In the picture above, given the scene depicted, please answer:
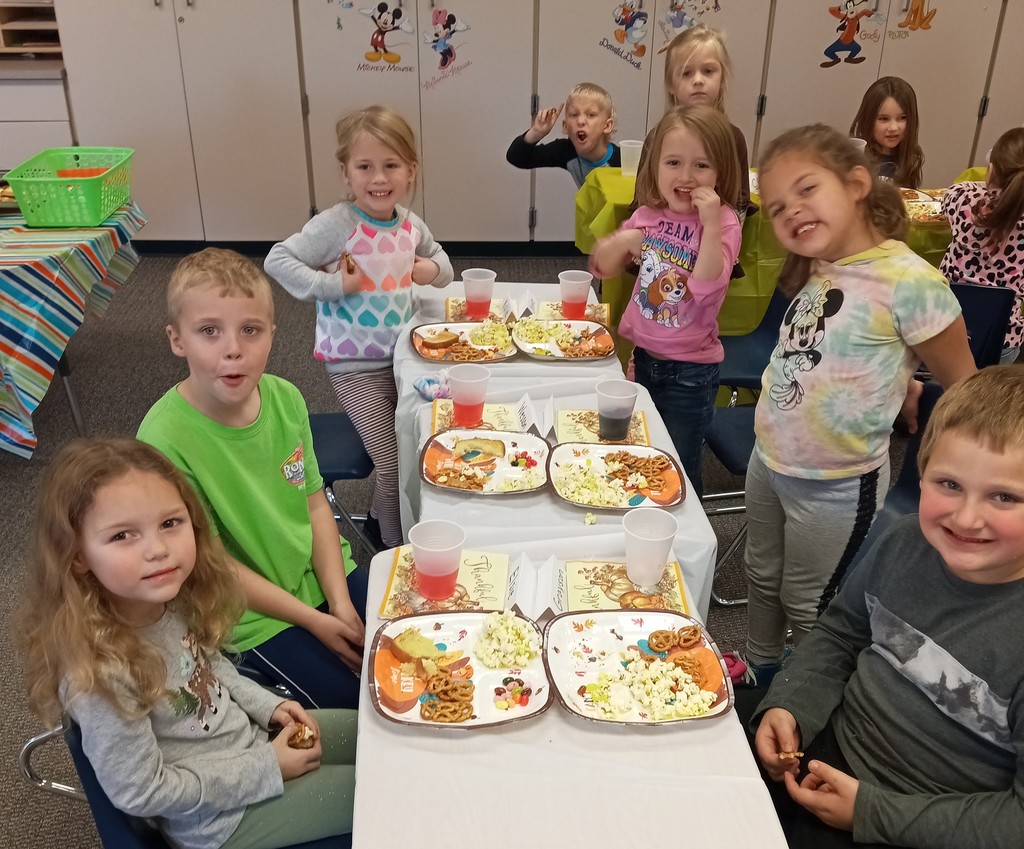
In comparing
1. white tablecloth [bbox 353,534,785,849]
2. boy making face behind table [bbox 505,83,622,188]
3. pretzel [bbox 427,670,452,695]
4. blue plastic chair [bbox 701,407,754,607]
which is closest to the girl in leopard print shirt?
blue plastic chair [bbox 701,407,754,607]

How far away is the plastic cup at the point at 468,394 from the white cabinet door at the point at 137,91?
3.69 m

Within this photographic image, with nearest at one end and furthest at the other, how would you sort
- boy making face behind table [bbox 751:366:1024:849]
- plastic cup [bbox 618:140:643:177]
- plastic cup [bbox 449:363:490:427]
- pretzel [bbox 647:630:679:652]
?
1. boy making face behind table [bbox 751:366:1024:849]
2. pretzel [bbox 647:630:679:652]
3. plastic cup [bbox 449:363:490:427]
4. plastic cup [bbox 618:140:643:177]

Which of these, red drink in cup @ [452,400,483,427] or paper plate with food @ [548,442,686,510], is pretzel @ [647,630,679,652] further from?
red drink in cup @ [452,400,483,427]

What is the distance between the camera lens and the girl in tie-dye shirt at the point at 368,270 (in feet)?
7.62

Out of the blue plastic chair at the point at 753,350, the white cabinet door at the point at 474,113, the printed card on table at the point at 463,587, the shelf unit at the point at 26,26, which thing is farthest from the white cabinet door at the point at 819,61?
the printed card on table at the point at 463,587

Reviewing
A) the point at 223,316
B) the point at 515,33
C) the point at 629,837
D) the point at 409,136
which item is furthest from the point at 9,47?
the point at 629,837

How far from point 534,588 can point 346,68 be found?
13.5 ft

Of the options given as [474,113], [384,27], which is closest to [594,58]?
[474,113]

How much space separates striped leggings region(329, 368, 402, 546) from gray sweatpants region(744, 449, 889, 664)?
100cm

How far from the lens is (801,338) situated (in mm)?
1796

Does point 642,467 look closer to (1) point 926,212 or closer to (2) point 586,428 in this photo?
(2) point 586,428

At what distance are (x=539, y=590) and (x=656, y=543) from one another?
0.66 ft

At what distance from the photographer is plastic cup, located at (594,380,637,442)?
5.91 ft

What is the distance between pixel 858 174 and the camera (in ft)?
5.59
